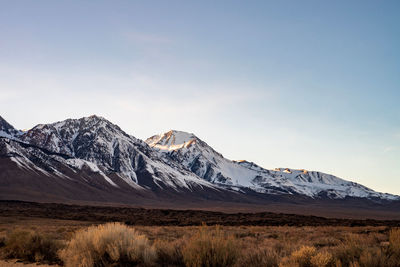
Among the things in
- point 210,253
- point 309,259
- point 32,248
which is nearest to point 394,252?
point 309,259

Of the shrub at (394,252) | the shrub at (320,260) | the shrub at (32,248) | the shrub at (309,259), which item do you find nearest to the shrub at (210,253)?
the shrub at (309,259)

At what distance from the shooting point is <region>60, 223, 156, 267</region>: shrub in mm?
9258

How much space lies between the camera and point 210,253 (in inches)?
352

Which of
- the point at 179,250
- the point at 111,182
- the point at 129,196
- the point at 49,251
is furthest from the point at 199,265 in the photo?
the point at 111,182

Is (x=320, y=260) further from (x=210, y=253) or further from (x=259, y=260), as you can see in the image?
(x=210, y=253)

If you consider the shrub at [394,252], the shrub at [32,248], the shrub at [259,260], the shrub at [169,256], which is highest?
the shrub at [394,252]

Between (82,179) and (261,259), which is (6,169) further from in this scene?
(261,259)

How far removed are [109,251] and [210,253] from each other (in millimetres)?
2656

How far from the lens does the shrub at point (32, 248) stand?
11.6 metres

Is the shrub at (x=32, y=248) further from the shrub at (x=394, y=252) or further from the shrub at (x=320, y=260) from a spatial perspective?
the shrub at (x=394, y=252)

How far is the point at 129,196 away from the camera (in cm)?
15050

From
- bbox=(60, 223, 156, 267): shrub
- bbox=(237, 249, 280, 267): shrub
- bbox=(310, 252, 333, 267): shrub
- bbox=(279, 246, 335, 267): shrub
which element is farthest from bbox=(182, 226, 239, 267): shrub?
bbox=(310, 252, 333, 267): shrub

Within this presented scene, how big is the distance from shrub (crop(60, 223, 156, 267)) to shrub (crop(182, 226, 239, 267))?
1.18 metres

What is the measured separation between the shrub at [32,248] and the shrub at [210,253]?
15.8ft
